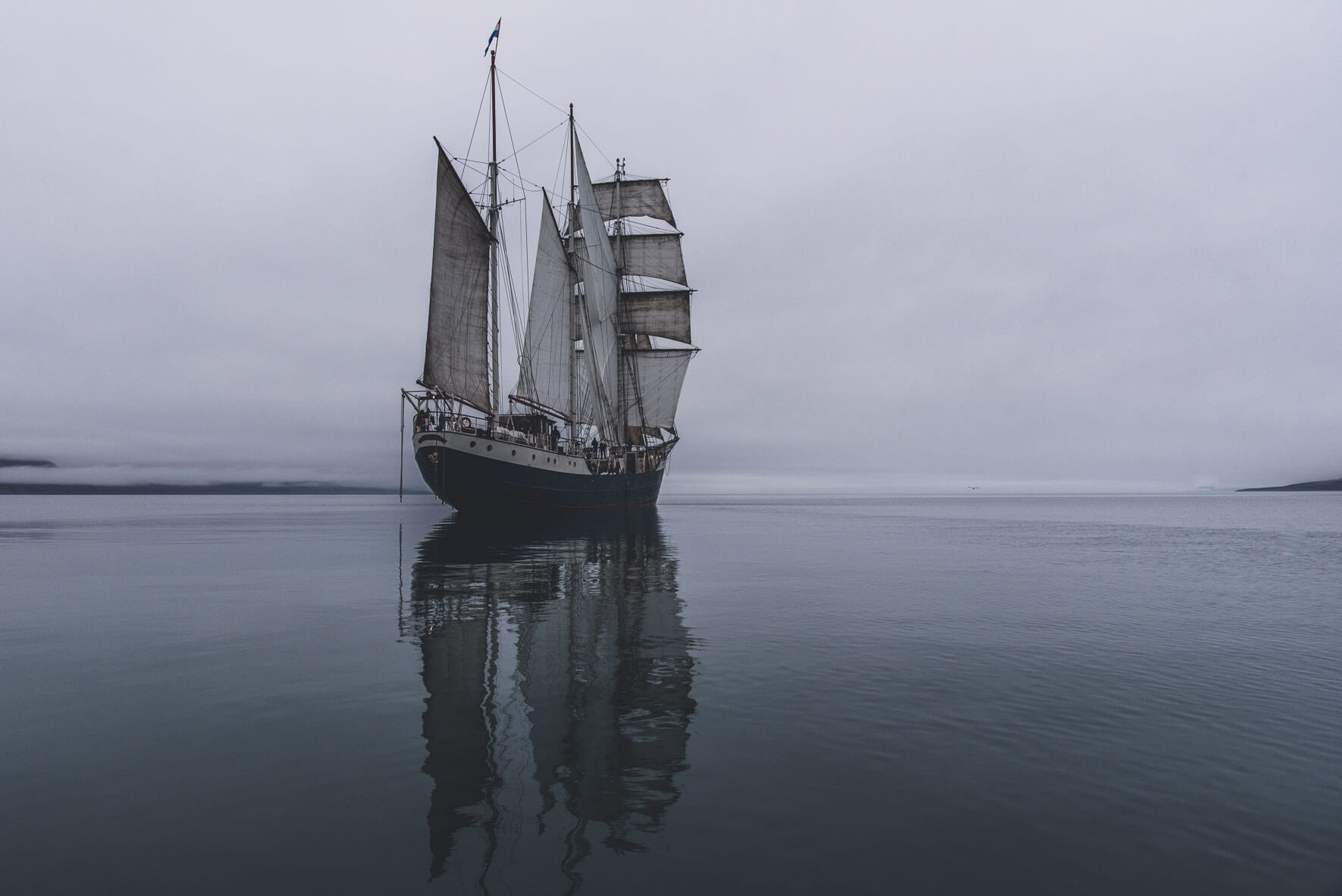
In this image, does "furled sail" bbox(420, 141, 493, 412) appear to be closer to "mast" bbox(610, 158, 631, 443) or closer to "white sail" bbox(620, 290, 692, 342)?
"mast" bbox(610, 158, 631, 443)

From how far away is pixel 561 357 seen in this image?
71625 mm

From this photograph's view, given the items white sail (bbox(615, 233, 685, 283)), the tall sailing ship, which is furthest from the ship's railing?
white sail (bbox(615, 233, 685, 283))

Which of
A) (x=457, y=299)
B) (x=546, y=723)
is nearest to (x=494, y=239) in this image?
(x=457, y=299)

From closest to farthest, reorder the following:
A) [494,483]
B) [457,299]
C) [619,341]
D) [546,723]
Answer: [546,723] < [494,483] < [457,299] < [619,341]

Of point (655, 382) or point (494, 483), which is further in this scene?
point (655, 382)

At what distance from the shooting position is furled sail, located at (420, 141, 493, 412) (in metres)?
56.8

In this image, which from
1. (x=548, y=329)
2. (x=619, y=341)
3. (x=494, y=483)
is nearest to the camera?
(x=494, y=483)

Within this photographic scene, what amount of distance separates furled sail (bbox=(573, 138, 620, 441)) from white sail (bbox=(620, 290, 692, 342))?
5.58 m

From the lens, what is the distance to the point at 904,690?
480 inches

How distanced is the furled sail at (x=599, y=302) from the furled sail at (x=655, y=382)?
6.40 metres

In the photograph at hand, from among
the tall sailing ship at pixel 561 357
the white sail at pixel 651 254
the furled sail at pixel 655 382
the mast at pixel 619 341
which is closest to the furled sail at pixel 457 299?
the tall sailing ship at pixel 561 357

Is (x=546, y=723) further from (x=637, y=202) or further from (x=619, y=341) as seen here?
(x=637, y=202)

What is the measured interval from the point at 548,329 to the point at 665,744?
64.0m

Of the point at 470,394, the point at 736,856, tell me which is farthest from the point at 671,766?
the point at 470,394
